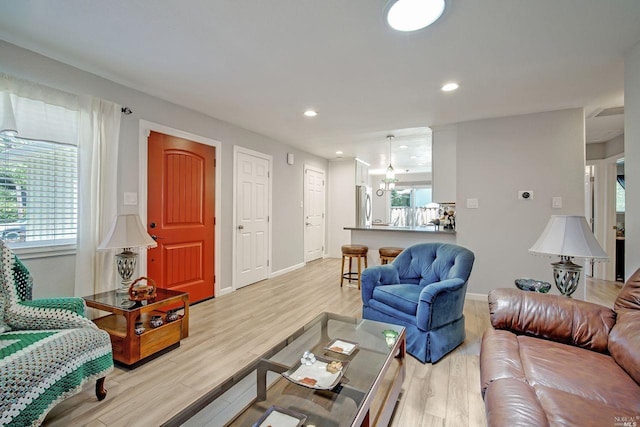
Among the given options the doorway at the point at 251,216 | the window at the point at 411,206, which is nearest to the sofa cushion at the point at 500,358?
the doorway at the point at 251,216

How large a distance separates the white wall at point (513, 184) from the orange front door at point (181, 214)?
3.31 metres

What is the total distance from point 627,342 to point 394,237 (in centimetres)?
302

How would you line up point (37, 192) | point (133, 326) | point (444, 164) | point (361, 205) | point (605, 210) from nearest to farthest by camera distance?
point (133, 326)
point (37, 192)
point (444, 164)
point (605, 210)
point (361, 205)

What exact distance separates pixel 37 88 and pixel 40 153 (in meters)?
0.48

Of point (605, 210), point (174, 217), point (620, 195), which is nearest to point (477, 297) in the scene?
point (605, 210)

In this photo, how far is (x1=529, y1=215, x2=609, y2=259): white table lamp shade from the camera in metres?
1.78

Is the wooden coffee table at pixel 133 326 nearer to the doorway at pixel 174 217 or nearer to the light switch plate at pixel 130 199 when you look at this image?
the doorway at pixel 174 217

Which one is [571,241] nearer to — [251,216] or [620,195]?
[251,216]

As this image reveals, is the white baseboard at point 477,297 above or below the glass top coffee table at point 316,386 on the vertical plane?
below

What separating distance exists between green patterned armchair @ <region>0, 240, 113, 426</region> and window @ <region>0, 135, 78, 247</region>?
643mm

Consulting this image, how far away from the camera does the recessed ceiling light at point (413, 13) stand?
1.62 metres

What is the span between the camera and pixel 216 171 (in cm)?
372

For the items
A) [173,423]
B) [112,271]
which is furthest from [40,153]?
[173,423]

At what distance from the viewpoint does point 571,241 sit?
1825 mm
